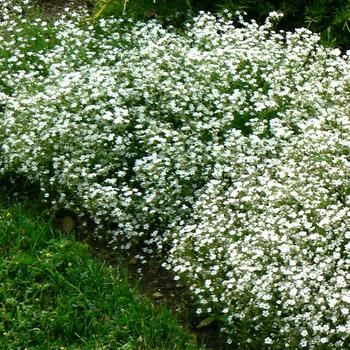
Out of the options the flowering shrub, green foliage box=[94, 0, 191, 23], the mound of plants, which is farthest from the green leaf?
green foliage box=[94, 0, 191, 23]

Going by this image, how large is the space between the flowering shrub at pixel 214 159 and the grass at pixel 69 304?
11.1 inches

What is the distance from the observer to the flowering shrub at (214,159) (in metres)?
3.99

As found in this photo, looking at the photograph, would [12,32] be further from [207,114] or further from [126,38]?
[207,114]

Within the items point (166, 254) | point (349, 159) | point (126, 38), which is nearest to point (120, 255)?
point (166, 254)

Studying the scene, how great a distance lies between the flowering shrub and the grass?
281 millimetres

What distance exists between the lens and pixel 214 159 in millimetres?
5023

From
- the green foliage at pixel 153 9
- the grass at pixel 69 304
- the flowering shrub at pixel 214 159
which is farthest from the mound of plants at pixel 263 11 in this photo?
the grass at pixel 69 304

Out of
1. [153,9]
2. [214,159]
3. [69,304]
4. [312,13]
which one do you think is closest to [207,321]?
[69,304]

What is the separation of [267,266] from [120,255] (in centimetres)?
122

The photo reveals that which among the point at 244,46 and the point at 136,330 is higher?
the point at 244,46

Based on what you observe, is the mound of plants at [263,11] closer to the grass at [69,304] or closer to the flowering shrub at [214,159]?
the flowering shrub at [214,159]

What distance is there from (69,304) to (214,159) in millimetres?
1344

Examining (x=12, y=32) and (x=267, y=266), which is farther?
(x=12, y=32)

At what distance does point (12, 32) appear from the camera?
281 inches
